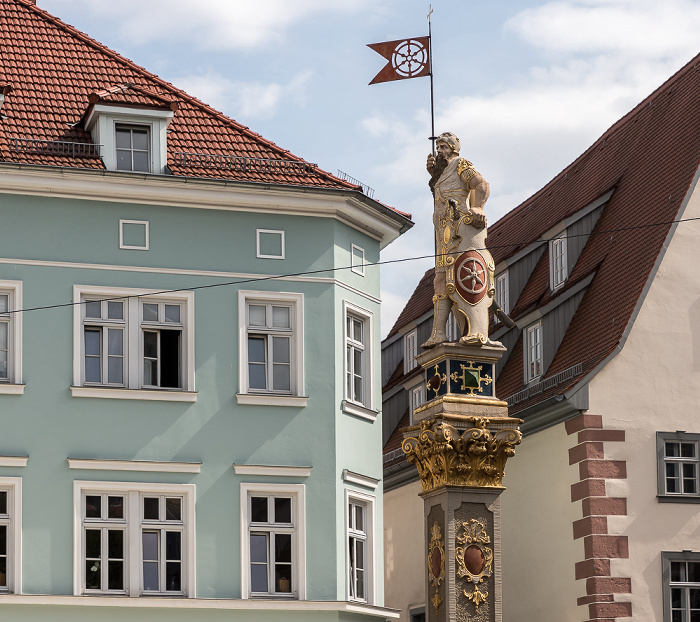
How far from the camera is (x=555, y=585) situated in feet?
91.0

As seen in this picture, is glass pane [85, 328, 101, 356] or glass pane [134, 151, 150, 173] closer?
glass pane [85, 328, 101, 356]

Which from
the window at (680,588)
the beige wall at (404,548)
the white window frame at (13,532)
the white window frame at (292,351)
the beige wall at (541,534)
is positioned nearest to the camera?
the white window frame at (13,532)

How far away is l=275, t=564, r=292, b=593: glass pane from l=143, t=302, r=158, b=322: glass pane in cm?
408

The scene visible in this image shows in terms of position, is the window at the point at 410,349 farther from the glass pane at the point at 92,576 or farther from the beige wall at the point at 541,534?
the glass pane at the point at 92,576

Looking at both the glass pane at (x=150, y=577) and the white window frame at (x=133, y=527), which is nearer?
the white window frame at (x=133, y=527)

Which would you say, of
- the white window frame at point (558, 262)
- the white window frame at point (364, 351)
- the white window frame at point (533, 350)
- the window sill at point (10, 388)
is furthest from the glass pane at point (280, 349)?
the white window frame at point (558, 262)

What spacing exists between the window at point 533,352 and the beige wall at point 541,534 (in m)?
1.62

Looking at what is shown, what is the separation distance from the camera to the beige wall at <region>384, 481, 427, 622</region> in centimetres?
3359


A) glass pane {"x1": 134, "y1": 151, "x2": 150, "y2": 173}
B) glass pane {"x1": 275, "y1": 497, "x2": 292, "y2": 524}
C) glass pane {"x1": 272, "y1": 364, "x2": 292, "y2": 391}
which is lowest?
glass pane {"x1": 275, "y1": 497, "x2": 292, "y2": 524}

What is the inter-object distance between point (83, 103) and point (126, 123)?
106 centimetres

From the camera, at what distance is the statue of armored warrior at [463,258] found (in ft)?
65.1

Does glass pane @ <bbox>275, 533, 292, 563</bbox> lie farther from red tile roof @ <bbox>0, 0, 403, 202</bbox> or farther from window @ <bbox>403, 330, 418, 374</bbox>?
window @ <bbox>403, 330, 418, 374</bbox>

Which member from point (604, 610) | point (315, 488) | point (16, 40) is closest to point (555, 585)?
point (604, 610)

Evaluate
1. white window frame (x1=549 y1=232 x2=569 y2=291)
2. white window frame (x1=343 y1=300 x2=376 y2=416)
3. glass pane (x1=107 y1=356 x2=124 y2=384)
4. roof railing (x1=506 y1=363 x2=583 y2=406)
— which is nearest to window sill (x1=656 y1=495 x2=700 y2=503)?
roof railing (x1=506 y1=363 x2=583 y2=406)
